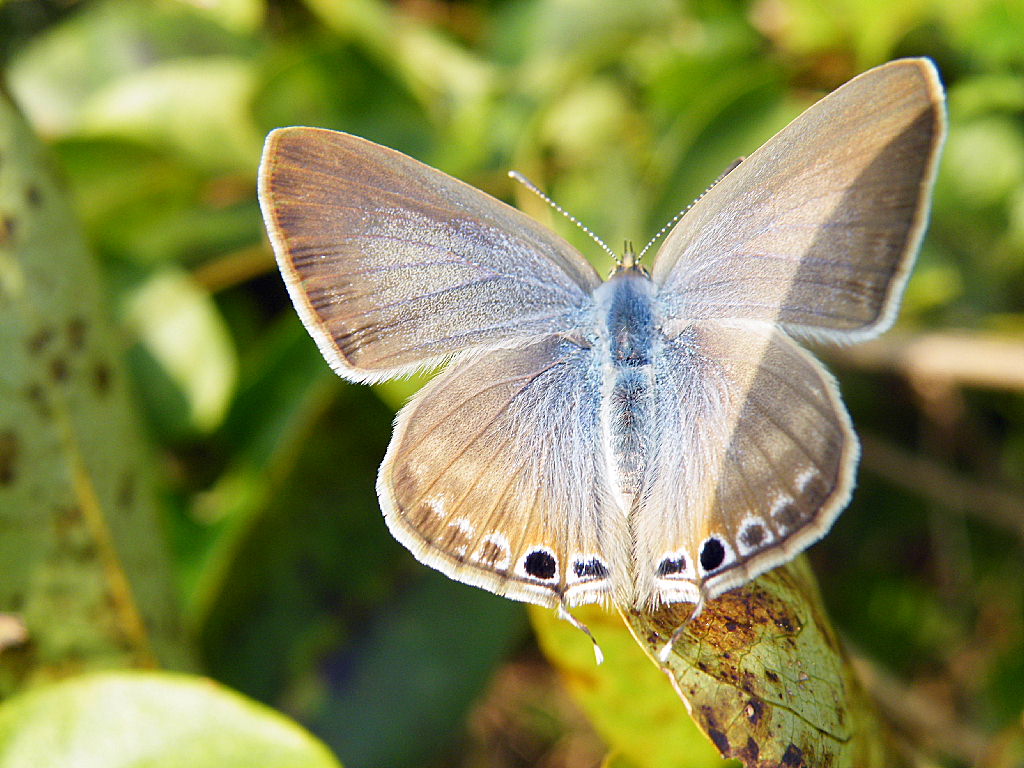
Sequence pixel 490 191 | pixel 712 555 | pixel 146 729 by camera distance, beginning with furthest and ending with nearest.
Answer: pixel 490 191, pixel 146 729, pixel 712 555

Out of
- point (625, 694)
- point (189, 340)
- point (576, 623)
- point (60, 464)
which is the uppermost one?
point (60, 464)

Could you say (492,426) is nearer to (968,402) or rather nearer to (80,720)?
(80,720)

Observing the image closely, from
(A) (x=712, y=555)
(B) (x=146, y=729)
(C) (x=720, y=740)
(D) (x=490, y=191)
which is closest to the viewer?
(C) (x=720, y=740)

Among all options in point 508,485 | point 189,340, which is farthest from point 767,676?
point 189,340

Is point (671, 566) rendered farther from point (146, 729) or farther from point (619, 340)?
point (146, 729)

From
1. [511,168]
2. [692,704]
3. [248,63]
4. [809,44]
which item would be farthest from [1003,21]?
[248,63]

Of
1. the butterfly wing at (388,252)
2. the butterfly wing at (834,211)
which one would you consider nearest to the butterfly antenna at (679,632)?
the butterfly wing at (834,211)

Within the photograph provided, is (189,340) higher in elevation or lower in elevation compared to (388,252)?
lower
